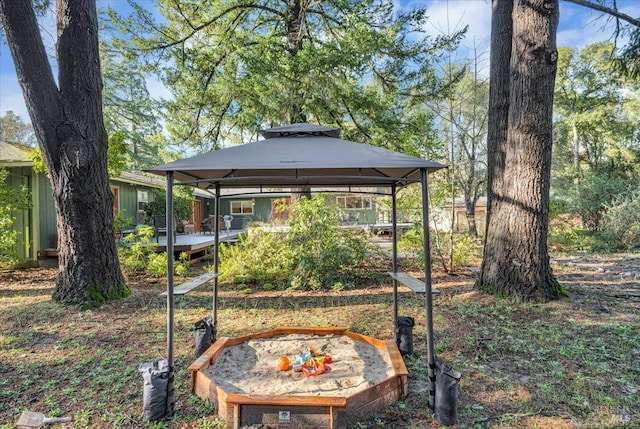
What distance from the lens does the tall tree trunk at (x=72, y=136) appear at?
5.02 metres

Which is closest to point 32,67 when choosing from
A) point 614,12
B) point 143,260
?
point 143,260

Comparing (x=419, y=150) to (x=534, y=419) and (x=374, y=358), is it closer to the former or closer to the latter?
(x=374, y=358)

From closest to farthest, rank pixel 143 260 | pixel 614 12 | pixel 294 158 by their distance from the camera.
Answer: pixel 294 158 → pixel 614 12 → pixel 143 260

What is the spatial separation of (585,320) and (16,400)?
579 cm

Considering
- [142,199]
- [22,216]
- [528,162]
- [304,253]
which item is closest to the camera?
[528,162]

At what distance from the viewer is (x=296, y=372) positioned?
2.95 meters

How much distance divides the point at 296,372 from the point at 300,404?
71cm

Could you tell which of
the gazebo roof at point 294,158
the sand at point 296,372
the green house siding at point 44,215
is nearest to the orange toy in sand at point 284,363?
the sand at point 296,372

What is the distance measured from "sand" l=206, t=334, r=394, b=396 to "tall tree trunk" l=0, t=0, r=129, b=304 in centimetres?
325

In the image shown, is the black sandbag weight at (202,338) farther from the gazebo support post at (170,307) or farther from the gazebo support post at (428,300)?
the gazebo support post at (428,300)

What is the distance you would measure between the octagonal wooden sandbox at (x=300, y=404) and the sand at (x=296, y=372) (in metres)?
0.11

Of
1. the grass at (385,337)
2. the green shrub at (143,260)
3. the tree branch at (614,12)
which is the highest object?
the tree branch at (614,12)

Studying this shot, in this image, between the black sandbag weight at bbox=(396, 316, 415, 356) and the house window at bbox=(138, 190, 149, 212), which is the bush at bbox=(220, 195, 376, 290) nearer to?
the black sandbag weight at bbox=(396, 316, 415, 356)

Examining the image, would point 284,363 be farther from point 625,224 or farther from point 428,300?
point 625,224
